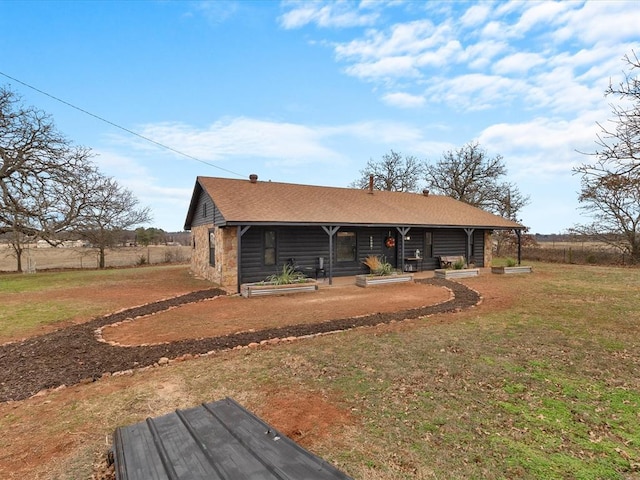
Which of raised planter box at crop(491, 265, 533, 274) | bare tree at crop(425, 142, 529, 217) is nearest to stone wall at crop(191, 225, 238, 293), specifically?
raised planter box at crop(491, 265, 533, 274)

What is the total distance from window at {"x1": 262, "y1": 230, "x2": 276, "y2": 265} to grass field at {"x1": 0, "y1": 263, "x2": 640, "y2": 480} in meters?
7.03

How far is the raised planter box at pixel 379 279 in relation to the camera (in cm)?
1249

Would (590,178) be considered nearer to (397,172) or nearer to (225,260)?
(225,260)

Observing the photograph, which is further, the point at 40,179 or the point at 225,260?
the point at 40,179

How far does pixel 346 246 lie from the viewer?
48.4 feet

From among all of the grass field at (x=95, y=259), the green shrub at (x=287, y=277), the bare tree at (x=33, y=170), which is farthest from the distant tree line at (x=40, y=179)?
the green shrub at (x=287, y=277)

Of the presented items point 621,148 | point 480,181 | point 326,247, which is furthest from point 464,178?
point 621,148

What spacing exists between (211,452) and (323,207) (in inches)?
491

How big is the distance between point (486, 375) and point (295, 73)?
15266 mm

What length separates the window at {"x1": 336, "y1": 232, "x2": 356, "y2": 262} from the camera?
1450 centimetres

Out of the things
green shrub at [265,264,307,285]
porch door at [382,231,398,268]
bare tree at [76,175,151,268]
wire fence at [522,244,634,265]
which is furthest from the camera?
wire fence at [522,244,634,265]

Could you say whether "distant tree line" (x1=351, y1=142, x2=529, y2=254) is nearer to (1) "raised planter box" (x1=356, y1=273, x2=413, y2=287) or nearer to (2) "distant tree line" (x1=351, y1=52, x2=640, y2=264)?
(2) "distant tree line" (x1=351, y1=52, x2=640, y2=264)

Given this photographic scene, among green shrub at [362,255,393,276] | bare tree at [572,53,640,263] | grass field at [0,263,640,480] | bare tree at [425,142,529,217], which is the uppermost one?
bare tree at [425,142,529,217]

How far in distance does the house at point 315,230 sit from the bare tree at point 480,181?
12.7 meters
